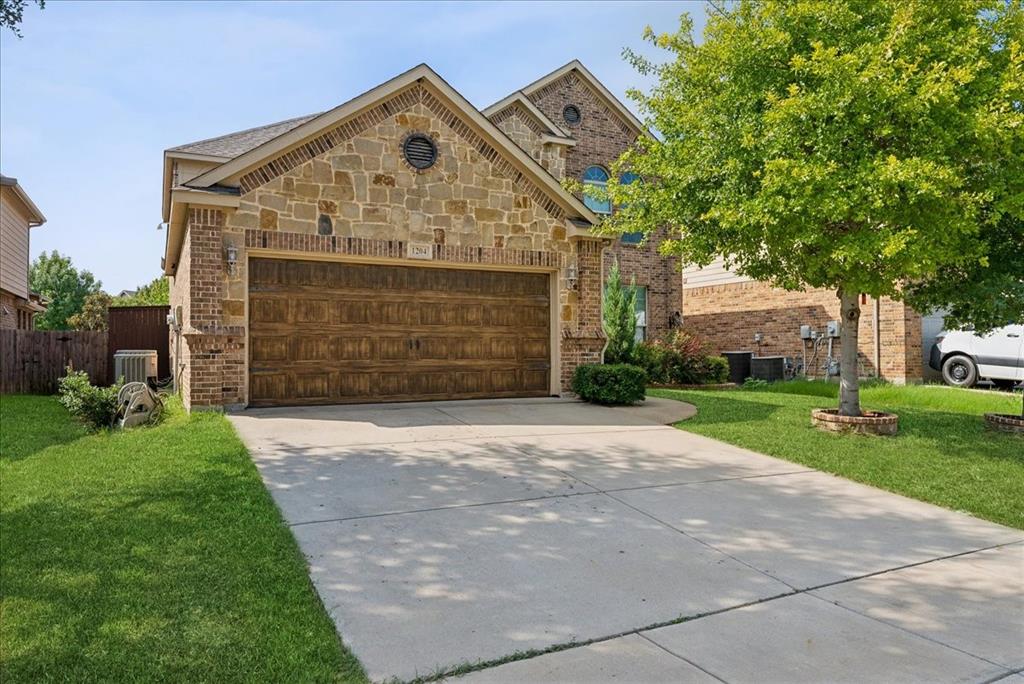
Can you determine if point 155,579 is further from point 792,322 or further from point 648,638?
point 792,322

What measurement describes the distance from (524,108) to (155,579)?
16310 millimetres

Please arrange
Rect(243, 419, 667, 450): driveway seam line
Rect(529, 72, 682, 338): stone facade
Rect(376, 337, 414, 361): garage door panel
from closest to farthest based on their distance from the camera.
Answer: Rect(243, 419, 667, 450): driveway seam line < Rect(376, 337, 414, 361): garage door panel < Rect(529, 72, 682, 338): stone facade

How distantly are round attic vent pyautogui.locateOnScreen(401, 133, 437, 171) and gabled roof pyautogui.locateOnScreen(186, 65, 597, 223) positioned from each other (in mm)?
762

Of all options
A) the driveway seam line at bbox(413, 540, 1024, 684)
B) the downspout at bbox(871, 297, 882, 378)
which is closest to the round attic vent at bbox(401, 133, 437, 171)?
the driveway seam line at bbox(413, 540, 1024, 684)

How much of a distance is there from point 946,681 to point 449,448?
536cm

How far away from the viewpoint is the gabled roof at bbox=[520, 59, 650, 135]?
18891 mm

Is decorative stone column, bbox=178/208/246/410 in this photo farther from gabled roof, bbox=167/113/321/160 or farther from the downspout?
the downspout

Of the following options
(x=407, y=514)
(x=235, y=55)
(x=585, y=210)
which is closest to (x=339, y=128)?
(x=235, y=55)

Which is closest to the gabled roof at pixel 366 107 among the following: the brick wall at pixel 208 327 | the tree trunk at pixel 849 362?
the brick wall at pixel 208 327

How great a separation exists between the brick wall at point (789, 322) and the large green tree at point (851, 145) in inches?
316

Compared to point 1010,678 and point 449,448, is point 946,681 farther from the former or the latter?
point 449,448

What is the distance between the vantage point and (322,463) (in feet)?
22.1

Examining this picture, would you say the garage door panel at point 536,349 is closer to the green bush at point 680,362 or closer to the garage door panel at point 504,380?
the garage door panel at point 504,380

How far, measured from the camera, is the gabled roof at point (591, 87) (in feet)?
62.0
